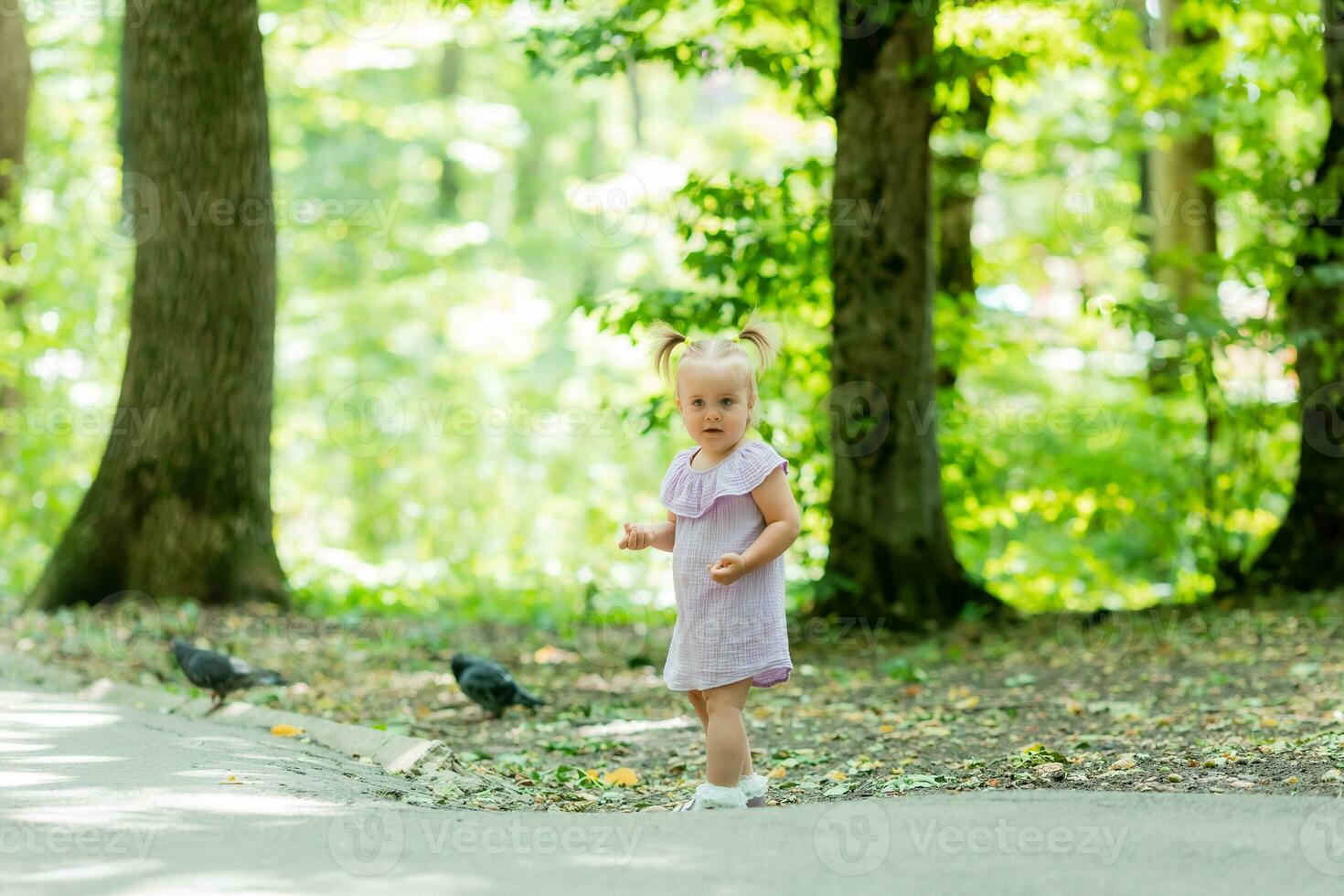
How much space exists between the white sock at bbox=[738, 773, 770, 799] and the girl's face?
107 cm

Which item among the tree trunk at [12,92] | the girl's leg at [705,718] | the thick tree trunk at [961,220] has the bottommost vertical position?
the girl's leg at [705,718]

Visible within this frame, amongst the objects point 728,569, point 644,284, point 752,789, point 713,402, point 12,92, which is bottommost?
point 752,789

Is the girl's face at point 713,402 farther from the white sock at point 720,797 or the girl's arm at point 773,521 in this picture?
the white sock at point 720,797

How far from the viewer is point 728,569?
175 inches

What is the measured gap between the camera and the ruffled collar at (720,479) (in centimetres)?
459

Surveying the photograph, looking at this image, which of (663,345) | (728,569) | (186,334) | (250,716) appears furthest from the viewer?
(186,334)

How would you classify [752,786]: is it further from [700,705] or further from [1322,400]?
[1322,400]

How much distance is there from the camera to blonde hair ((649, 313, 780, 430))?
183 inches

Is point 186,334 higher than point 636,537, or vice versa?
point 186,334

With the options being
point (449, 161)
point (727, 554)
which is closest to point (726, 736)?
point (727, 554)

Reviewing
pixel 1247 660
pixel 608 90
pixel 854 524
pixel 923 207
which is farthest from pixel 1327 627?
pixel 608 90

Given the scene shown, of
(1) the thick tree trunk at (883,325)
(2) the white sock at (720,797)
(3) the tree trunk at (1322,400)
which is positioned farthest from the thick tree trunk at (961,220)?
(2) the white sock at (720,797)

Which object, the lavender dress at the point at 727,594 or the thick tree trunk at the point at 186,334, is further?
the thick tree trunk at the point at 186,334

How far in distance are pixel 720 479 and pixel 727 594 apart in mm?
367
